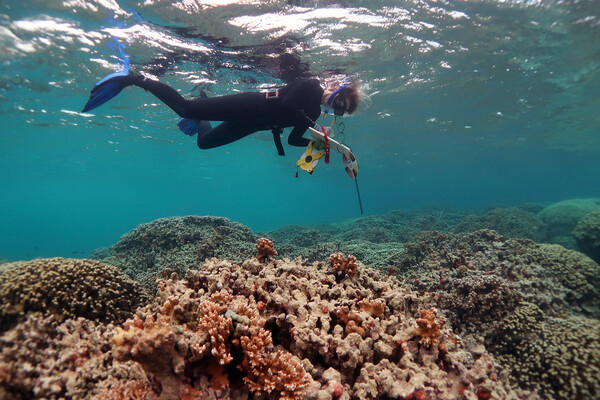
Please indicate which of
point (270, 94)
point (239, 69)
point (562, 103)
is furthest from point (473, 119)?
point (270, 94)

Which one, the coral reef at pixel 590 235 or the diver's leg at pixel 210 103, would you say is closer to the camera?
the diver's leg at pixel 210 103

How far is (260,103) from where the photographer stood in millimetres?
7188

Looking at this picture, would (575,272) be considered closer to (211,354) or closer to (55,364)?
(211,354)

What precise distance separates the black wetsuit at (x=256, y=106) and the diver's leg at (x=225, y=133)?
0.10 ft

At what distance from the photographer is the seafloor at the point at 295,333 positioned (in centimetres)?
251

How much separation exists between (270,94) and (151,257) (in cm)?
644

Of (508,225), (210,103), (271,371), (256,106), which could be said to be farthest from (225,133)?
(508,225)

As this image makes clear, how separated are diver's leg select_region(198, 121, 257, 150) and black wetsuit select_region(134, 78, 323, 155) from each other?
30 mm

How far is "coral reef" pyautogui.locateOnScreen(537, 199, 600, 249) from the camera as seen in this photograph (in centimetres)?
1592

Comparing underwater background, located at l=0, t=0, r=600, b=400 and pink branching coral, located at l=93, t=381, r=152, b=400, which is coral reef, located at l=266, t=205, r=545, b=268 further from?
pink branching coral, located at l=93, t=381, r=152, b=400

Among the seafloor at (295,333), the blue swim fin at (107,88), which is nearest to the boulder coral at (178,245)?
the seafloor at (295,333)

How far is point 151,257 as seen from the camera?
8.97m

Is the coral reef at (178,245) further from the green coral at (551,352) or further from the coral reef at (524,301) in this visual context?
the green coral at (551,352)

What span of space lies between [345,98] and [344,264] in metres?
3.93
